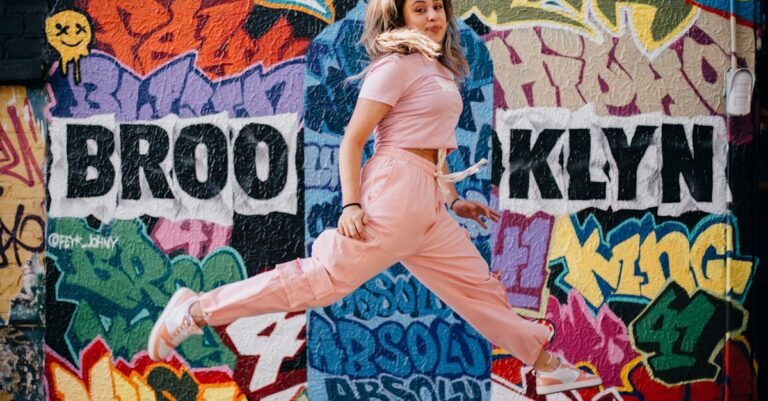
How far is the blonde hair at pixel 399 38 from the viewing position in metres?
3.56

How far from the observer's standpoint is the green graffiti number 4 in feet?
15.1

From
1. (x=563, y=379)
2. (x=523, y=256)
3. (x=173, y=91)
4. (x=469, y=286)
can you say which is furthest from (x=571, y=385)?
(x=173, y=91)

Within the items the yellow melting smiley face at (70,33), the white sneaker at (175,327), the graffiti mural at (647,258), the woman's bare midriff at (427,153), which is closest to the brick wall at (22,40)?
the yellow melting smiley face at (70,33)

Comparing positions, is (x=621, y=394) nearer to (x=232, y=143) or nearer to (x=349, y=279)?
(x=349, y=279)

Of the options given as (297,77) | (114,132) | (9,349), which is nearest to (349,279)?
(297,77)

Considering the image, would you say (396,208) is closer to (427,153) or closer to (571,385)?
(427,153)

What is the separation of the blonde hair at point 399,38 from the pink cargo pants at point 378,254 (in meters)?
0.43

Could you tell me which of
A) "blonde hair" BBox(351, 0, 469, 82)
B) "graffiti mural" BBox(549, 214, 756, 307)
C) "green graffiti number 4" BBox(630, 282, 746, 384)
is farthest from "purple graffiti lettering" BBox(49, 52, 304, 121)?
"green graffiti number 4" BBox(630, 282, 746, 384)

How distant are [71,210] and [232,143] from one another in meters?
1.04

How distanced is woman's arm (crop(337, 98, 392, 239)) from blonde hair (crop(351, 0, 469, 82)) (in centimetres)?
24

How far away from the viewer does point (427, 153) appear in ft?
12.0

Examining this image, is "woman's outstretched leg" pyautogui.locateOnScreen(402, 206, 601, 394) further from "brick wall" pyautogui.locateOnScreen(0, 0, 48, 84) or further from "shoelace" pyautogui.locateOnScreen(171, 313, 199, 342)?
"brick wall" pyautogui.locateOnScreen(0, 0, 48, 84)

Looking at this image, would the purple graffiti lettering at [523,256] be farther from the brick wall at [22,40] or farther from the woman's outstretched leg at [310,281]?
the brick wall at [22,40]

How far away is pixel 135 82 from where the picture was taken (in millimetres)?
4953
